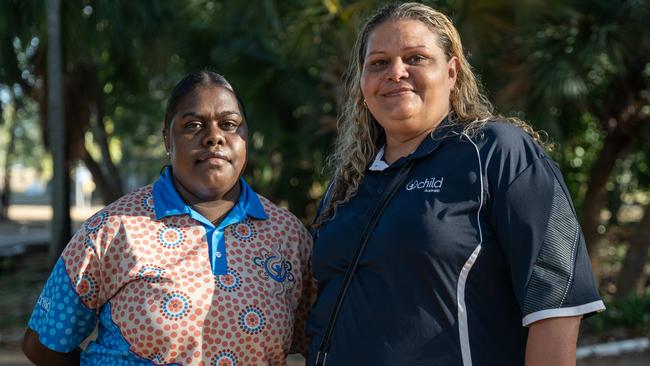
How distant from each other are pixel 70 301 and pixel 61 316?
0.07m

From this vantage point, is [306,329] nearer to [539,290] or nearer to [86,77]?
[539,290]

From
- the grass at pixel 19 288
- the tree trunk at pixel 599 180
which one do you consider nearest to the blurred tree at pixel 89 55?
the grass at pixel 19 288

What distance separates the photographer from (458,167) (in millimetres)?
2064

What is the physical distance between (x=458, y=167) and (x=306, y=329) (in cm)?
74

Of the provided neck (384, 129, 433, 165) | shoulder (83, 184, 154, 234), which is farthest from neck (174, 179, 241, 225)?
neck (384, 129, 433, 165)

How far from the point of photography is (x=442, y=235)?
1996 mm

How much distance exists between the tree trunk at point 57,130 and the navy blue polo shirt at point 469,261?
8.19 m

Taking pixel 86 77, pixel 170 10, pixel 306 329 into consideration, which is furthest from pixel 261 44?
pixel 306 329

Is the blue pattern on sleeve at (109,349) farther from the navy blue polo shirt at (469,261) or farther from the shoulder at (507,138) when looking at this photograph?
the shoulder at (507,138)

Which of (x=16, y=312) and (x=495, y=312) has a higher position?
(x=495, y=312)

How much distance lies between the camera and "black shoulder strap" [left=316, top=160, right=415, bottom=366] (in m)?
2.17

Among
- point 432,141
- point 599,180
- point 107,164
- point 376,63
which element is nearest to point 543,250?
point 432,141

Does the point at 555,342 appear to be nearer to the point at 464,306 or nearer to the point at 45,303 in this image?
the point at 464,306

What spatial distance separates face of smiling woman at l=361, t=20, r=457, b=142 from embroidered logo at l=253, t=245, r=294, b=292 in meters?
0.55
